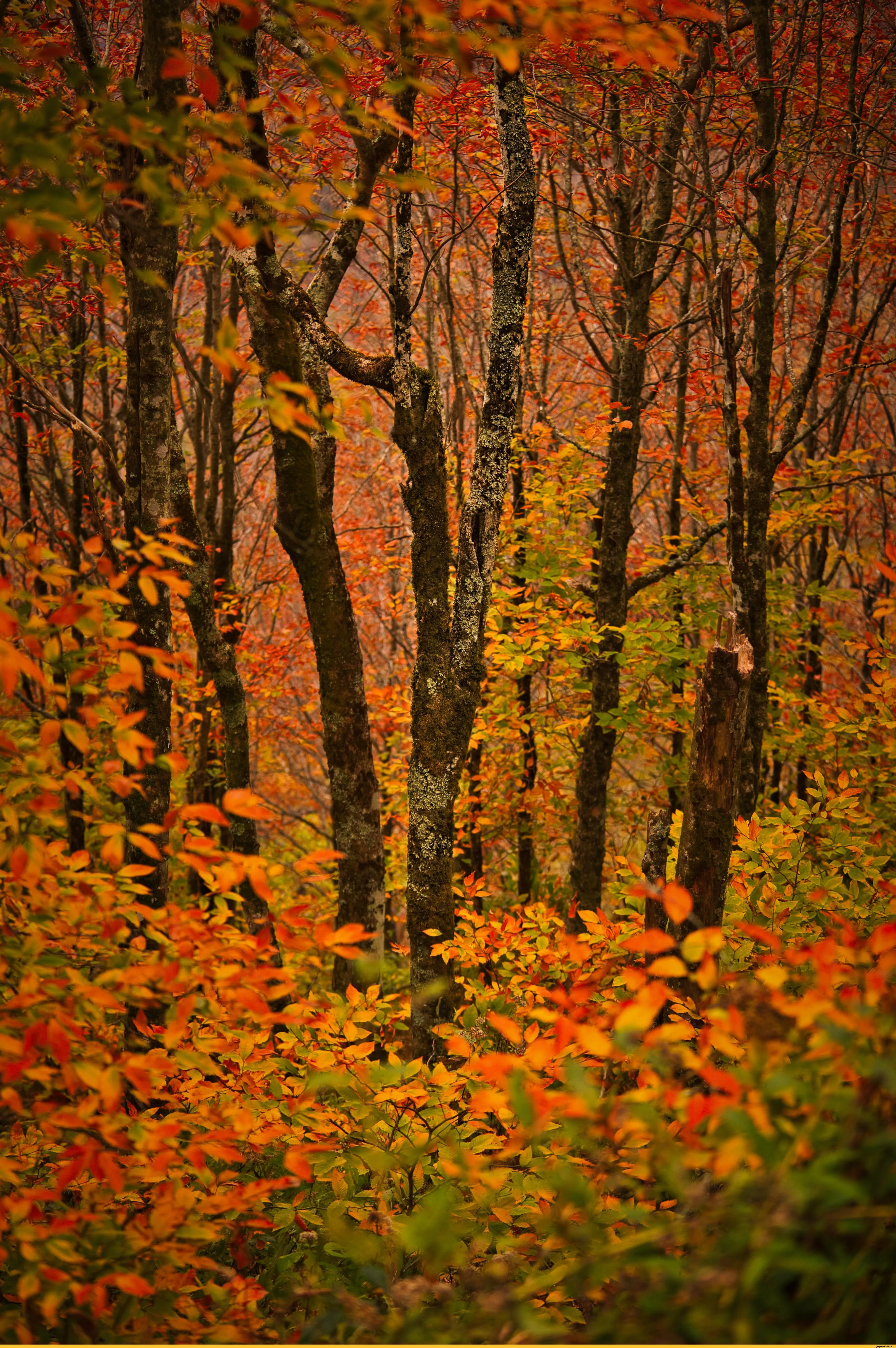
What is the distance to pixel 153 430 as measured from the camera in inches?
145

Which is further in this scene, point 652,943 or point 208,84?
point 208,84

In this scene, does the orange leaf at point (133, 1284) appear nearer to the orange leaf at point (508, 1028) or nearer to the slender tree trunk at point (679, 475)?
the orange leaf at point (508, 1028)

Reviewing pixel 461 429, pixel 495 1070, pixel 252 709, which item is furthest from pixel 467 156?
pixel 495 1070

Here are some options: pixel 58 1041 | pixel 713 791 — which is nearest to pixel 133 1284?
pixel 58 1041

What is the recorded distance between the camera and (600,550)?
688 centimetres

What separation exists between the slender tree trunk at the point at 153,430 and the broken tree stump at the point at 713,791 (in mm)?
2242

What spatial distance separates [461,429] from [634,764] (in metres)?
→ 11.0

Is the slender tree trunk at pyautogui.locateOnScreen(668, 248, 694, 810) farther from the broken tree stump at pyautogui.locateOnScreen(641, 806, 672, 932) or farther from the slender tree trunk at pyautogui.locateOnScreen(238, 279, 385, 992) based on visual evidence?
the slender tree trunk at pyautogui.locateOnScreen(238, 279, 385, 992)

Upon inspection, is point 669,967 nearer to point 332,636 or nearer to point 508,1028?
point 508,1028

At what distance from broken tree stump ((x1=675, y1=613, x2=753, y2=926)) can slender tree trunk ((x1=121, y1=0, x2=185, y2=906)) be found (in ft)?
7.36

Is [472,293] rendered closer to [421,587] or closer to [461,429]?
[461,429]

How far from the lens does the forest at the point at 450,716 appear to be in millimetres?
1574

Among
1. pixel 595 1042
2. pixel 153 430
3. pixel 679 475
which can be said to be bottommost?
pixel 595 1042

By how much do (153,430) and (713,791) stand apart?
9.56 feet
